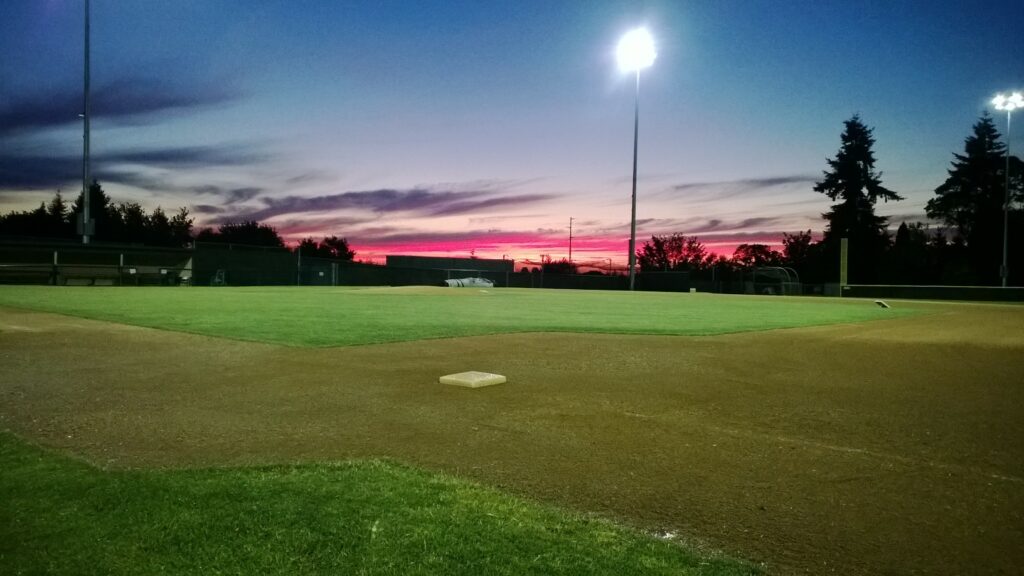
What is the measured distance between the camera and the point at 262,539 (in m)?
2.70

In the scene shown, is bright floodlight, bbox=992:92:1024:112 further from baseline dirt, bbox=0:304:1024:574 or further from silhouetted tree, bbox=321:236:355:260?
silhouetted tree, bbox=321:236:355:260

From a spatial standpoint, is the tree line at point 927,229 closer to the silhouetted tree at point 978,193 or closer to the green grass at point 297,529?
the silhouetted tree at point 978,193

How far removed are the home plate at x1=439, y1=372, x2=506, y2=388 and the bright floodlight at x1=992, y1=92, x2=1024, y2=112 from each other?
45466 millimetres

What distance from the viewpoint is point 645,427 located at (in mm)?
4969

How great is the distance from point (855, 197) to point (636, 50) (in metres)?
40.4

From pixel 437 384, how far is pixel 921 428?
446 cm

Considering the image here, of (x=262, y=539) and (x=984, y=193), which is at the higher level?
(x=984, y=193)

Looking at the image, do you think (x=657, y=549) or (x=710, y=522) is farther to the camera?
(x=710, y=522)

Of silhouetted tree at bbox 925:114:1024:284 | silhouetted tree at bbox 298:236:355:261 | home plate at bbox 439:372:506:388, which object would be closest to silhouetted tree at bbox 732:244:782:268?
silhouetted tree at bbox 925:114:1024:284

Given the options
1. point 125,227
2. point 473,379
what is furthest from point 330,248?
point 473,379

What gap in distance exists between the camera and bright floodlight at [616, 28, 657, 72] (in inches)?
1344

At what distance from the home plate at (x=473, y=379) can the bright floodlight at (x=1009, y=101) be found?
149 ft

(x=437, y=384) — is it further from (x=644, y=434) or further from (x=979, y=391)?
(x=979, y=391)

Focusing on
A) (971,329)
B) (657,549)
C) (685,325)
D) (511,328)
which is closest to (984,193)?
(971,329)
